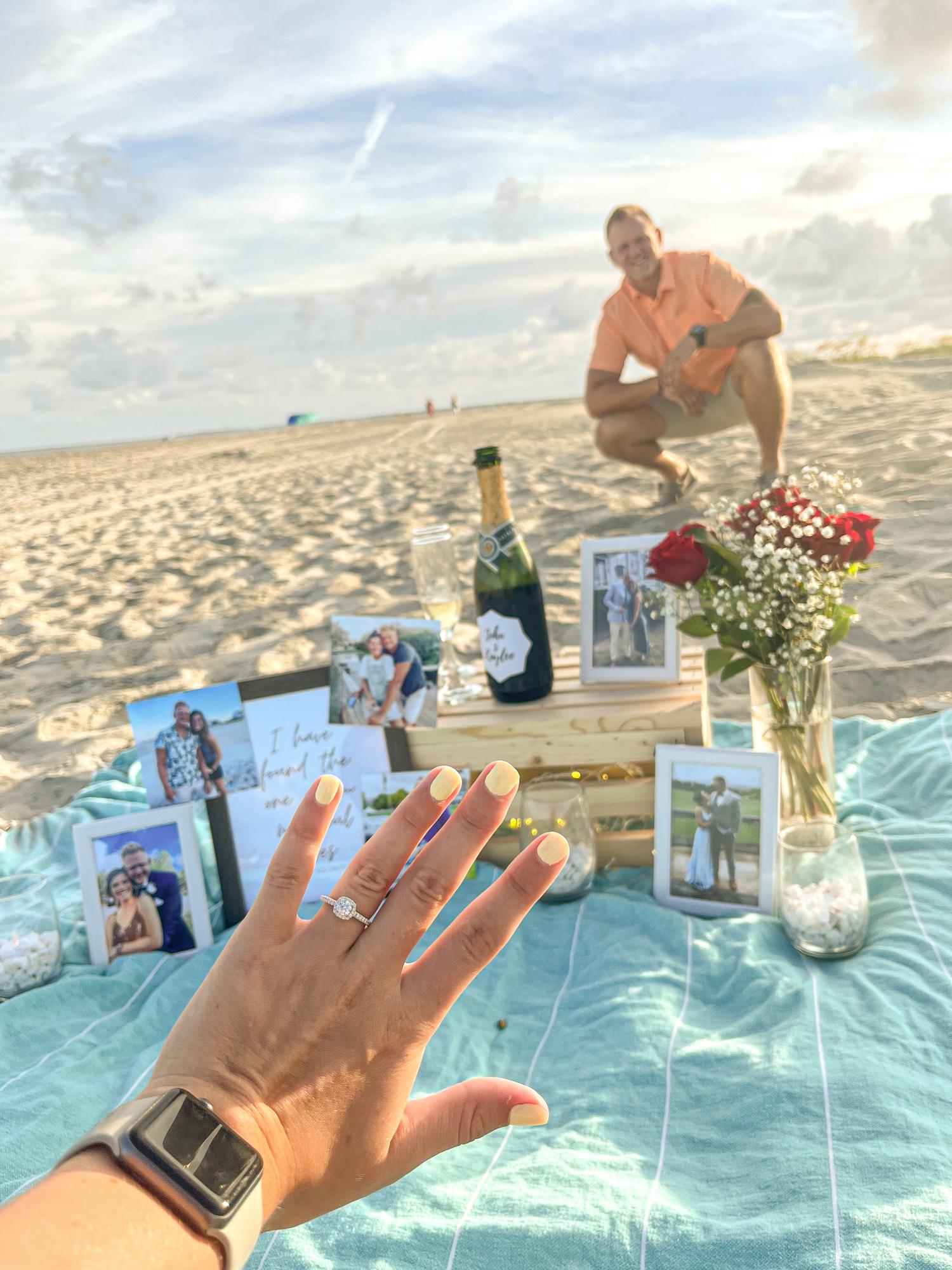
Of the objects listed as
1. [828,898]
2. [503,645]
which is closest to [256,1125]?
[828,898]

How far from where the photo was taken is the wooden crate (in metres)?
2.43

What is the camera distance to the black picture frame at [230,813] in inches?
98.7

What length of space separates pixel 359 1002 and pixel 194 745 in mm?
1590

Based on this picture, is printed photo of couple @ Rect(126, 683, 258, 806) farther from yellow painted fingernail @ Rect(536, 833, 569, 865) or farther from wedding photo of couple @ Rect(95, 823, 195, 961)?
yellow painted fingernail @ Rect(536, 833, 569, 865)

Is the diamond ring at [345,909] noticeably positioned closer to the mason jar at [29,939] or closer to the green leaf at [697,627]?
the green leaf at [697,627]

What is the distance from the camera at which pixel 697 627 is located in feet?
7.55

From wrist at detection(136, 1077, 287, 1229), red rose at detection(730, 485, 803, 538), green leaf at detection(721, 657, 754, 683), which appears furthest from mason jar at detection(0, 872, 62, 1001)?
red rose at detection(730, 485, 803, 538)

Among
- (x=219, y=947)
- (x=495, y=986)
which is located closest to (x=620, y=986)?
(x=495, y=986)

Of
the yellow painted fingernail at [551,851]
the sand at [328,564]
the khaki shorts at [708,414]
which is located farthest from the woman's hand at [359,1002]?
the khaki shorts at [708,414]

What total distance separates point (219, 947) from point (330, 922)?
4.84 ft

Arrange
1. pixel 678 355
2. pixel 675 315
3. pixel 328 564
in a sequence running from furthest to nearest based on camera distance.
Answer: pixel 328 564, pixel 675 315, pixel 678 355

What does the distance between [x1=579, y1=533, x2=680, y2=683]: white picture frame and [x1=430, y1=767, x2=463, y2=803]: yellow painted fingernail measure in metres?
1.57

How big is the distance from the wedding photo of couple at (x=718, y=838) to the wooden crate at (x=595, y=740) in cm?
15

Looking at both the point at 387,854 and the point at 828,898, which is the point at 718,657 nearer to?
the point at 828,898
